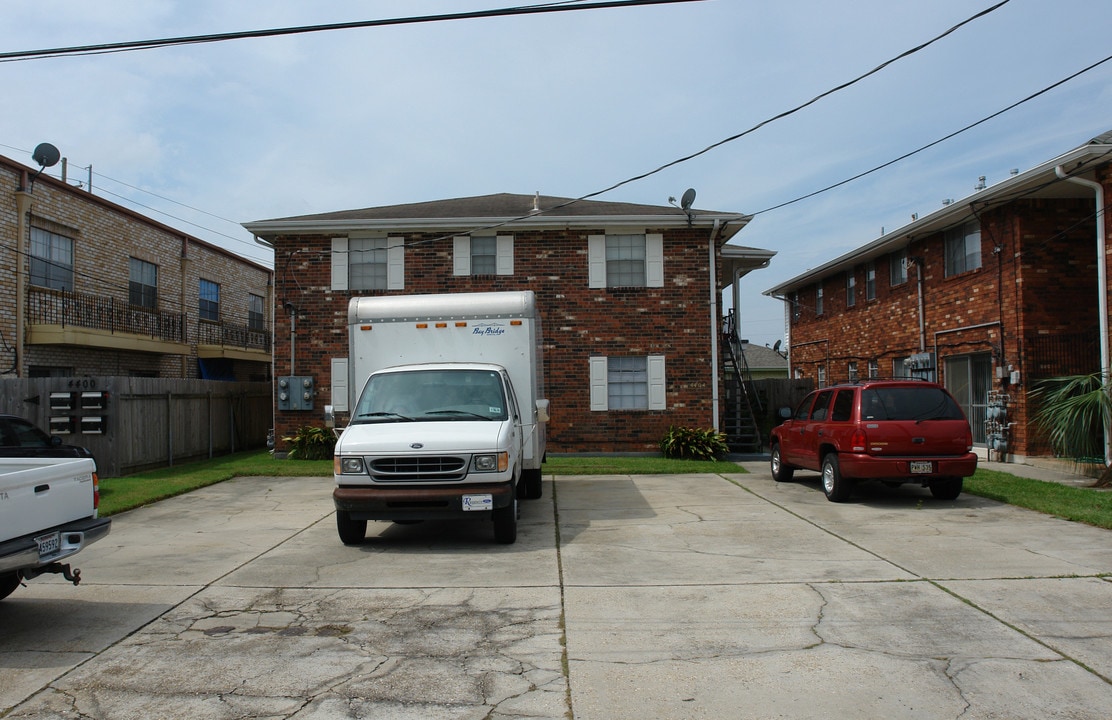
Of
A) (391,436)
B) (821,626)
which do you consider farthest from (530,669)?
(391,436)

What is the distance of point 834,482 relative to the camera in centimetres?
1095

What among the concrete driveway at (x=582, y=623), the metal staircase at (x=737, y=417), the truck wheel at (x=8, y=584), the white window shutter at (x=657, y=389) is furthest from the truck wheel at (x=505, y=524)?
the metal staircase at (x=737, y=417)

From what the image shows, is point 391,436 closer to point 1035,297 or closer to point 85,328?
point 1035,297

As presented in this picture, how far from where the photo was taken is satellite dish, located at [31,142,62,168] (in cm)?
1755

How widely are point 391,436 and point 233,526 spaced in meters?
3.11

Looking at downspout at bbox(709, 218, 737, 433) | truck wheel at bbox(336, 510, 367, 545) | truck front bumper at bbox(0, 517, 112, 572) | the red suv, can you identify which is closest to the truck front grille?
truck wheel at bbox(336, 510, 367, 545)

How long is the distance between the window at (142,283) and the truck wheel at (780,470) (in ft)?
58.0

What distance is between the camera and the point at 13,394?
14.2m

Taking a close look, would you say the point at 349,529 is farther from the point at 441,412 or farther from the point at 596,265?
the point at 596,265

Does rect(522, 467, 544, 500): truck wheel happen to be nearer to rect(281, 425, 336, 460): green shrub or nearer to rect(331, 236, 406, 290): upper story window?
rect(281, 425, 336, 460): green shrub

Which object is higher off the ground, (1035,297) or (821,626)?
(1035,297)

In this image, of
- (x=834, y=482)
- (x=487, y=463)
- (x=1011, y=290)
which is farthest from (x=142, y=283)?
(x=1011, y=290)

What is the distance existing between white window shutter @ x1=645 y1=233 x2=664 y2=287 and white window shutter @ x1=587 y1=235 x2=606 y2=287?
0.97m

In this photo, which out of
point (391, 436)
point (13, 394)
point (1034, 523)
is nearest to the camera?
point (391, 436)
